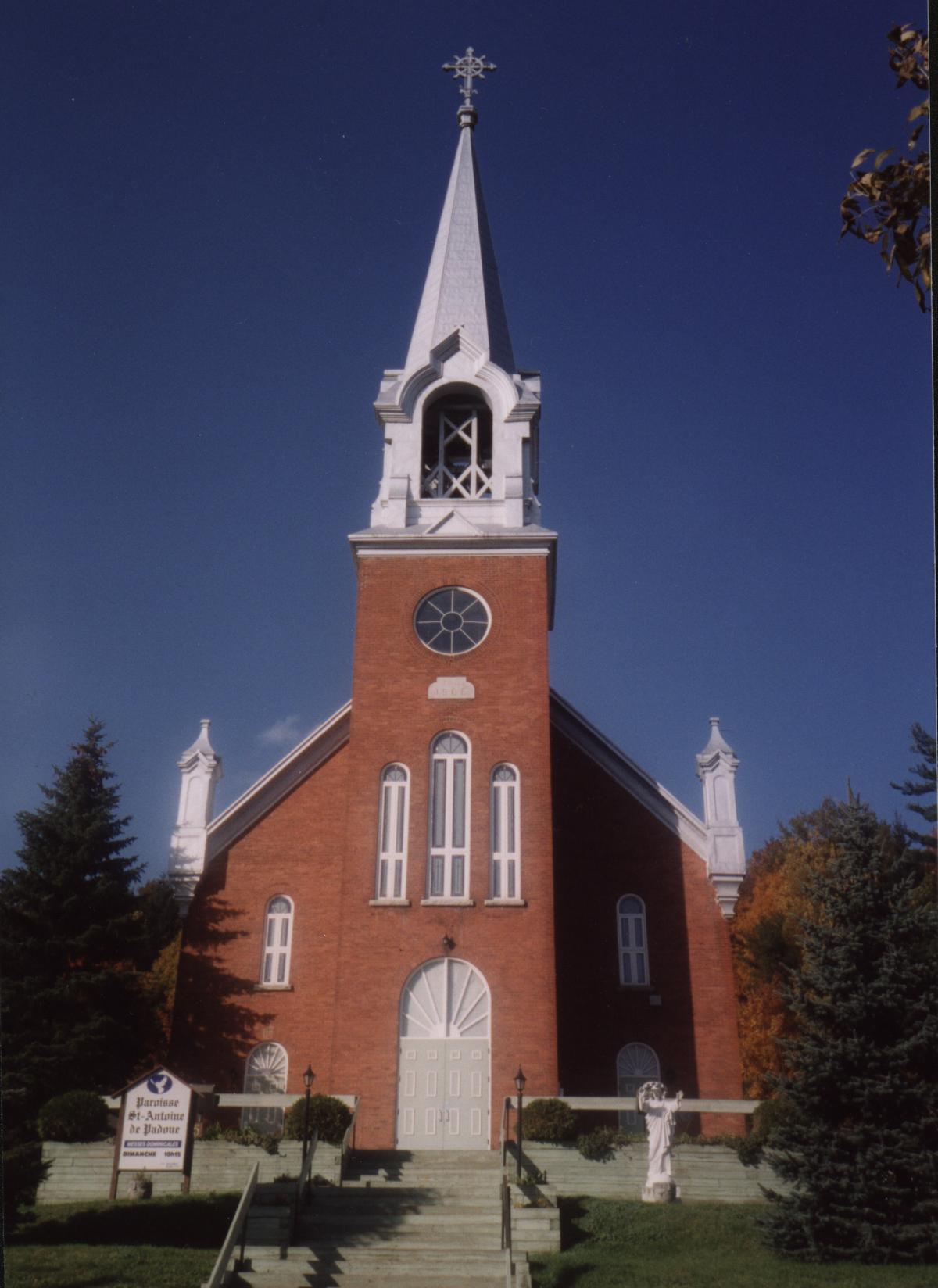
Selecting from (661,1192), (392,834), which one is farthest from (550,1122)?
(392,834)

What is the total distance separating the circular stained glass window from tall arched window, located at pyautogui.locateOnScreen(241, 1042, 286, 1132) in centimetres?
957

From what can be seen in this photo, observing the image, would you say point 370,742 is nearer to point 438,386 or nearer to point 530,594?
point 530,594

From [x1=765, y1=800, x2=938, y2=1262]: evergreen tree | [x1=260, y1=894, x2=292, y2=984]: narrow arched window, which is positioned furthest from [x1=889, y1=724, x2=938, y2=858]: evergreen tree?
[x1=260, y1=894, x2=292, y2=984]: narrow arched window

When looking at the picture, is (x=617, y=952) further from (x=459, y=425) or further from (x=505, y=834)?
(x=459, y=425)

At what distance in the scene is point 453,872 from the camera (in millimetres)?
24594

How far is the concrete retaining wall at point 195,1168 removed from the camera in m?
19.2

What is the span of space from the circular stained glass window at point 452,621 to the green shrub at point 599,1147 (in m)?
11.0

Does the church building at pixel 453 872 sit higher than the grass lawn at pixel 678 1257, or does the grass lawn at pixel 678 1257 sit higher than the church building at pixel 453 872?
the church building at pixel 453 872

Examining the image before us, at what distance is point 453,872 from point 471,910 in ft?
3.10

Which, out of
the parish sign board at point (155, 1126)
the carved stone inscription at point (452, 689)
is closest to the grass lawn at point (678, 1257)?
the parish sign board at point (155, 1126)

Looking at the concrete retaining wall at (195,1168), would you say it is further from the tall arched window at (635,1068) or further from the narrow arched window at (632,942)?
the narrow arched window at (632,942)

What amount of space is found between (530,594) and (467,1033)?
32.6 ft

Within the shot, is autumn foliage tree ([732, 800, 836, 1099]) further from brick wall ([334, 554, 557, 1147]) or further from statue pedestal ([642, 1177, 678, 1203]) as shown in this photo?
statue pedestal ([642, 1177, 678, 1203])

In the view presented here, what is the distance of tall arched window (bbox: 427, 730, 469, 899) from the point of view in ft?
80.3
